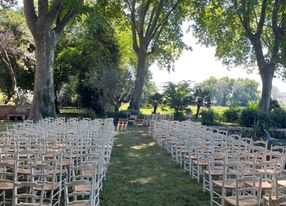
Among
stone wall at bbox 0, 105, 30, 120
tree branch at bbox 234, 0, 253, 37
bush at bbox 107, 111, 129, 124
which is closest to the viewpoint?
tree branch at bbox 234, 0, 253, 37

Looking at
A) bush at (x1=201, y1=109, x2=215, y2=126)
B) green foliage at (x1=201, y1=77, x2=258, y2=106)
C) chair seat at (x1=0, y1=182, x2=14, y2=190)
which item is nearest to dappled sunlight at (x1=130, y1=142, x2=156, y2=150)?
bush at (x1=201, y1=109, x2=215, y2=126)

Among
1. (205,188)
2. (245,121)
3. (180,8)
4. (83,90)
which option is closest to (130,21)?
(180,8)

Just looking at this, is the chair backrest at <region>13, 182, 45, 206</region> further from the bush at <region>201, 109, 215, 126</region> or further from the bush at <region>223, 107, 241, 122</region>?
the bush at <region>223, 107, 241, 122</region>

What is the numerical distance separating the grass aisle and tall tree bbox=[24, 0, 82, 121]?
27.6ft

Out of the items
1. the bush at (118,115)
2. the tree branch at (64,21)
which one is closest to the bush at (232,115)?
the bush at (118,115)

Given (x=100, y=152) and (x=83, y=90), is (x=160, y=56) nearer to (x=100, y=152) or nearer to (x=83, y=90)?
(x=83, y=90)

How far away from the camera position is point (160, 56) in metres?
34.5

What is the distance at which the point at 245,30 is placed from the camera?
23.6 metres

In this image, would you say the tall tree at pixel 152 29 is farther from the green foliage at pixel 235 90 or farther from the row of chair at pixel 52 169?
the green foliage at pixel 235 90

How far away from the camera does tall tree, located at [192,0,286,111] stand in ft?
75.8

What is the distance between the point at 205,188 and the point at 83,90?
22.1 m

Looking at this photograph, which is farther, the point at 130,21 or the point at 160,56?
the point at 160,56

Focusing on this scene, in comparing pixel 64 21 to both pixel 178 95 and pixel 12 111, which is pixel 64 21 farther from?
pixel 178 95

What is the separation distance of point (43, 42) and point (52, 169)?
14122 mm
